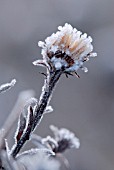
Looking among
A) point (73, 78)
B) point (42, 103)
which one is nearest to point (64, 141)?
point (42, 103)

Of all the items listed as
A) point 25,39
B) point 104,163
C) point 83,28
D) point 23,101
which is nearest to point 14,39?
point 25,39

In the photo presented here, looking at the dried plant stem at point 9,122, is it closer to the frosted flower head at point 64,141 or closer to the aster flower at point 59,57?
the aster flower at point 59,57

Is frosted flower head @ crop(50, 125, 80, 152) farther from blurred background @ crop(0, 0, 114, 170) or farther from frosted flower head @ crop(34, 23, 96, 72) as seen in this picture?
blurred background @ crop(0, 0, 114, 170)

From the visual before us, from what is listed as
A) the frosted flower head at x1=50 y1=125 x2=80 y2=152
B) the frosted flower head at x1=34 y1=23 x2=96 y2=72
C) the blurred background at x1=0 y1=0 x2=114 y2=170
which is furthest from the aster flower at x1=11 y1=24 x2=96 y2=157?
the blurred background at x1=0 y1=0 x2=114 y2=170

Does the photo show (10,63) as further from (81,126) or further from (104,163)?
(104,163)

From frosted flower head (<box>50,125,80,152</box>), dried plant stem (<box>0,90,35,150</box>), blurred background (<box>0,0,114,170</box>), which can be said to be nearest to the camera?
dried plant stem (<box>0,90,35,150</box>)

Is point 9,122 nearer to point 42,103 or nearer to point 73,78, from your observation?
point 42,103
